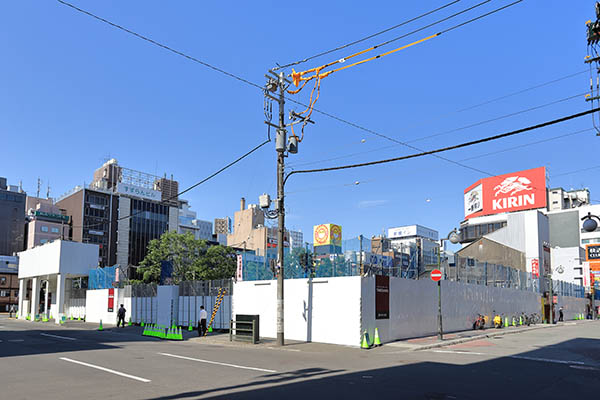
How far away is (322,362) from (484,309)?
887 inches

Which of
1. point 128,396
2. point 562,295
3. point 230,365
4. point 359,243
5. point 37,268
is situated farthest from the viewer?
point 562,295

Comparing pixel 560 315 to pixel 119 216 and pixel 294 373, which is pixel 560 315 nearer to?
pixel 294 373

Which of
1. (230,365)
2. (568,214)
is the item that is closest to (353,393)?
(230,365)

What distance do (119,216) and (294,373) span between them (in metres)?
91.2

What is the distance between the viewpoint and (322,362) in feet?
51.4

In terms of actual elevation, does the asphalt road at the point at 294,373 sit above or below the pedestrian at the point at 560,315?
above

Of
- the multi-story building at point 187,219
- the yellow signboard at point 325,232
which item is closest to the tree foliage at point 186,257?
the yellow signboard at point 325,232

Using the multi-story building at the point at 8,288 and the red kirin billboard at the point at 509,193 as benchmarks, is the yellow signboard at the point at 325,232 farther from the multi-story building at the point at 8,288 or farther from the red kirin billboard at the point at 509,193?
the multi-story building at the point at 8,288

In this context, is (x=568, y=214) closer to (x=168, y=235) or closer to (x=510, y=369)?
(x=168, y=235)

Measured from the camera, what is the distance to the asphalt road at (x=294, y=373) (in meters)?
10.2

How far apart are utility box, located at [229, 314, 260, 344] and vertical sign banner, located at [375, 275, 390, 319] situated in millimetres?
5399

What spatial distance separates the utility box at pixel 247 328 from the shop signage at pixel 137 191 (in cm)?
8231

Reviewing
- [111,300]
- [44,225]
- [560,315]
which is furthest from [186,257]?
[44,225]

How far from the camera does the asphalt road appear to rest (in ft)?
33.5
